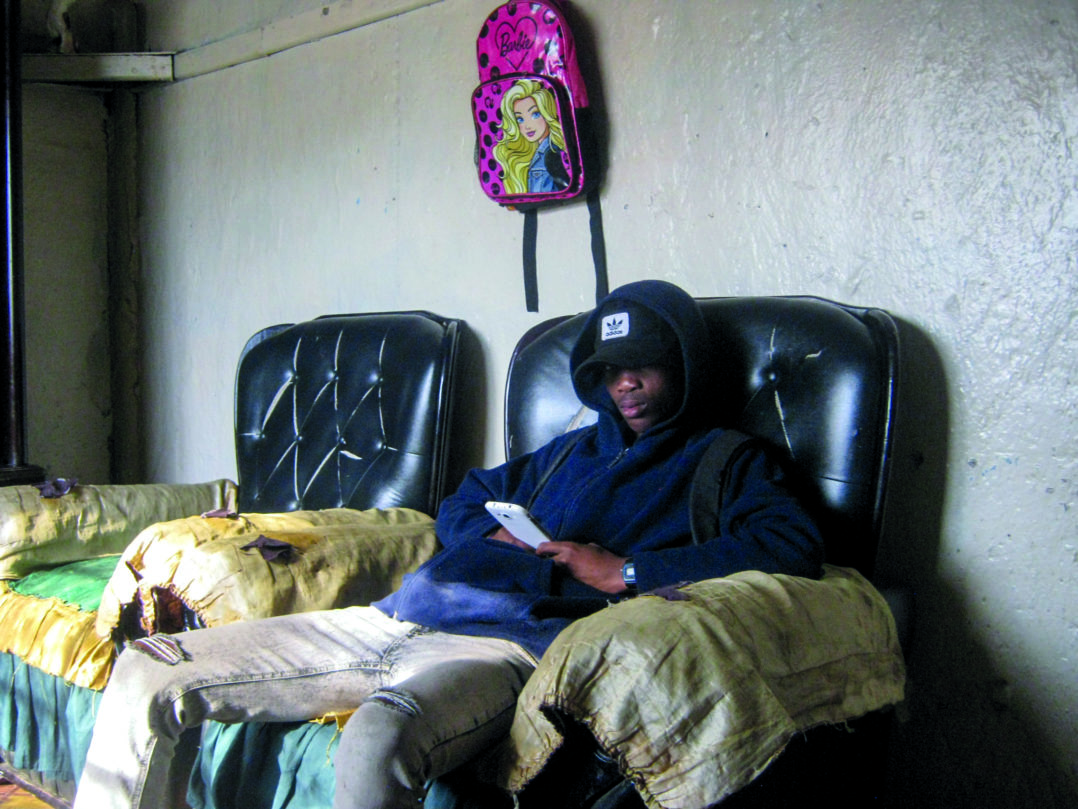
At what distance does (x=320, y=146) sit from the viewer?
2594mm

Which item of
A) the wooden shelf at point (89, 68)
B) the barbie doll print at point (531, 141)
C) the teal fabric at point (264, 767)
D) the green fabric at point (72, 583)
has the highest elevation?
the wooden shelf at point (89, 68)

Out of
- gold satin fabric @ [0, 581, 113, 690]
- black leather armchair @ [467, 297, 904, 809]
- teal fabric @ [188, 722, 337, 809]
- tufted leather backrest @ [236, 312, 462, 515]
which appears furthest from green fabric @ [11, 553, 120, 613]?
black leather armchair @ [467, 297, 904, 809]

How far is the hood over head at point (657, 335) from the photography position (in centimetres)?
149

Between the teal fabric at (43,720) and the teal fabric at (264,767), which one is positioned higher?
the teal fabric at (264,767)

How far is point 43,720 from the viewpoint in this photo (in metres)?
1.85

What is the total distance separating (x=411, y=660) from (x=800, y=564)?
21.5 inches

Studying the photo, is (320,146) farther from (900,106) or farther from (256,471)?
(900,106)

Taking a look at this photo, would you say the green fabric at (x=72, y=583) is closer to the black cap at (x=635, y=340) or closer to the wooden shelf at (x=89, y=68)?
the black cap at (x=635, y=340)

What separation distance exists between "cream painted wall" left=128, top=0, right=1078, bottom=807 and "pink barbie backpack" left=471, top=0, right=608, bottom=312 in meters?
0.05

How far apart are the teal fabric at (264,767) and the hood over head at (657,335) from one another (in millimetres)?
709

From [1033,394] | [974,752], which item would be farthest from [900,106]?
[974,752]

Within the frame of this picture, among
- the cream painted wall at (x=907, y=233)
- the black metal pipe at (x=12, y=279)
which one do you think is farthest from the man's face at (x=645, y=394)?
the black metal pipe at (x=12, y=279)

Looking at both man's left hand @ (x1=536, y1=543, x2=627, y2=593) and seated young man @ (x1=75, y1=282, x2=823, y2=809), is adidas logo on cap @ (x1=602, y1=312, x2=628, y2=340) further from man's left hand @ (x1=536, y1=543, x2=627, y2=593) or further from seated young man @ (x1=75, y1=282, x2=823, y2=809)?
man's left hand @ (x1=536, y1=543, x2=627, y2=593)

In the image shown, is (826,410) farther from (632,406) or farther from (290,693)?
(290,693)
